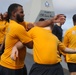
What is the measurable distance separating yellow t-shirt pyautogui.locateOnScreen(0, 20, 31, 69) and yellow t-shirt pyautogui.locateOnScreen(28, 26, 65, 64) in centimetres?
12

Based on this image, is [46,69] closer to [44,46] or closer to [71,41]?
[44,46]

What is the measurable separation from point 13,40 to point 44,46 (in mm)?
509

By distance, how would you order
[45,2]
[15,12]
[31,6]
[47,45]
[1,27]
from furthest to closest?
[31,6] → [45,2] → [1,27] → [15,12] → [47,45]

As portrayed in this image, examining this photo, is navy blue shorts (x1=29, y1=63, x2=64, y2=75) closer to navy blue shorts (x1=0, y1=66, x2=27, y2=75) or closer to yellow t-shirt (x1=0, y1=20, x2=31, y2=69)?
yellow t-shirt (x1=0, y1=20, x2=31, y2=69)

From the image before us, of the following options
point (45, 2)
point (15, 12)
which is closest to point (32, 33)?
point (15, 12)

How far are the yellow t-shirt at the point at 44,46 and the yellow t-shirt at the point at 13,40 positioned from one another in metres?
0.12

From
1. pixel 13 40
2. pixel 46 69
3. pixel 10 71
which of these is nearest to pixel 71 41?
pixel 10 71

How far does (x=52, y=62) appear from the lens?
3969 mm

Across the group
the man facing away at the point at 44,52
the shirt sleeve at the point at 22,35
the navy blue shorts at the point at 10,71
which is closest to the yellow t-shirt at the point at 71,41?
the navy blue shorts at the point at 10,71

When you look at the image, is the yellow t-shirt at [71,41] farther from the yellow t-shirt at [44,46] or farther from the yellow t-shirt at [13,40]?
the yellow t-shirt at [44,46]

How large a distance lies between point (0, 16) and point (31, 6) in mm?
10360

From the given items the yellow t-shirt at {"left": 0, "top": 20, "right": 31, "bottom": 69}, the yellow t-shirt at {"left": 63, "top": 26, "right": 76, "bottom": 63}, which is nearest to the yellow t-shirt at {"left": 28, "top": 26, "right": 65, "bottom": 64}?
the yellow t-shirt at {"left": 0, "top": 20, "right": 31, "bottom": 69}

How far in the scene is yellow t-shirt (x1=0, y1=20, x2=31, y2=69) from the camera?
159 inches

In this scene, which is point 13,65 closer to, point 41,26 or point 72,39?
point 41,26
